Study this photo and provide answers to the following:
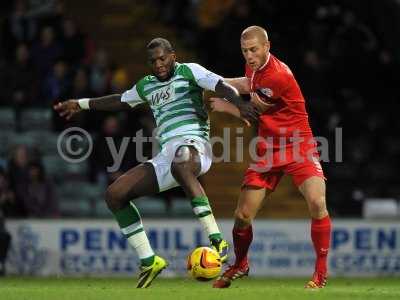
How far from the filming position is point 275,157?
11703mm

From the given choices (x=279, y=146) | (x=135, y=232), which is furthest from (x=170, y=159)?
(x=279, y=146)

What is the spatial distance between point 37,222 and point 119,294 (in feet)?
21.5

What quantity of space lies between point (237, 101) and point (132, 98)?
1496mm

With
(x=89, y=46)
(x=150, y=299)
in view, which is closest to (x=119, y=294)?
(x=150, y=299)

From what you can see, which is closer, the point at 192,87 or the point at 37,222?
the point at 192,87

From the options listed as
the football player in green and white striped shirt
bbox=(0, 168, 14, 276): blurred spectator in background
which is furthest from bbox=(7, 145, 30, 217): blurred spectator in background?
the football player in green and white striped shirt

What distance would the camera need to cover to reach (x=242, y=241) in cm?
1194

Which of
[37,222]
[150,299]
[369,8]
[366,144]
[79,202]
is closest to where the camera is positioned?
[150,299]

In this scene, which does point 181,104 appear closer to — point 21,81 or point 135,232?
point 135,232

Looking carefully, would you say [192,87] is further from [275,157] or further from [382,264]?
[382,264]

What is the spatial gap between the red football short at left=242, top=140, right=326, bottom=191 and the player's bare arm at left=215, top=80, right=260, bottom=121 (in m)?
0.87

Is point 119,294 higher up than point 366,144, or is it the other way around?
point 366,144

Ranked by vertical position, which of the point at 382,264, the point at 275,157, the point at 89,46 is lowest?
the point at 382,264

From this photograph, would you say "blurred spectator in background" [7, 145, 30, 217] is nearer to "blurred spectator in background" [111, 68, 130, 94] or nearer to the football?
"blurred spectator in background" [111, 68, 130, 94]
